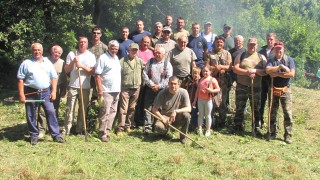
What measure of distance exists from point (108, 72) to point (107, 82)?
20 centimetres

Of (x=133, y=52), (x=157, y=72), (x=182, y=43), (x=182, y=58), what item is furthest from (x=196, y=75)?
(x=133, y=52)

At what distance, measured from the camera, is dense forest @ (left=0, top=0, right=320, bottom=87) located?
1145cm

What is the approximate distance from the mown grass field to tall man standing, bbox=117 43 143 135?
0.50 m

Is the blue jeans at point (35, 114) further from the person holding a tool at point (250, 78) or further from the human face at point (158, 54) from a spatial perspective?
the person holding a tool at point (250, 78)

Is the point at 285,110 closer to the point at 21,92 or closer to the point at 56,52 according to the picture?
the point at 56,52

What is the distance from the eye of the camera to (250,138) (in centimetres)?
831

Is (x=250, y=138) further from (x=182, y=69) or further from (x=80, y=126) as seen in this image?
(x=80, y=126)

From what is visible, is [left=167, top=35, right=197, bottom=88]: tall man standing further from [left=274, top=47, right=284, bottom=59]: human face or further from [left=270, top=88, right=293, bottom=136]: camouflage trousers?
[left=270, top=88, right=293, bottom=136]: camouflage trousers

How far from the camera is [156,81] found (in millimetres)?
8164

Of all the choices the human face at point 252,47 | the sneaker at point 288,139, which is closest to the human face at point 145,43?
the human face at point 252,47

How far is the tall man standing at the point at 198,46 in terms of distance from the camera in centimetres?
878

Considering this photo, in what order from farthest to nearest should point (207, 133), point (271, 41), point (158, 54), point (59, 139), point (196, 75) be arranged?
point (271, 41) < point (196, 75) < point (207, 133) < point (158, 54) < point (59, 139)

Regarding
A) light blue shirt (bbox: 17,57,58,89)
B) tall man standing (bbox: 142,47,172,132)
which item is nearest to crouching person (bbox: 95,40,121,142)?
tall man standing (bbox: 142,47,172,132)

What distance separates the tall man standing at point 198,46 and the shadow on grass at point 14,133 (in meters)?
4.09
